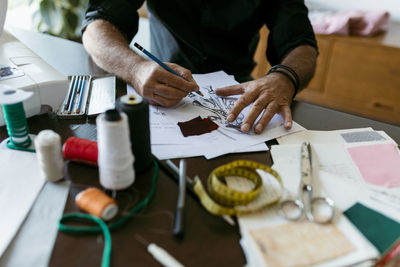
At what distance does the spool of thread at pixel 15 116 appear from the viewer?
61 centimetres

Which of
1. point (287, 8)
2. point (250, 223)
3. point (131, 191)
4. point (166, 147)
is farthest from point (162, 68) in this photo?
point (287, 8)

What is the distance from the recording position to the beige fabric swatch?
453mm

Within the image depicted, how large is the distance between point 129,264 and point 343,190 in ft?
1.28

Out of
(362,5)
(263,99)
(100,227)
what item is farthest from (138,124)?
(362,5)

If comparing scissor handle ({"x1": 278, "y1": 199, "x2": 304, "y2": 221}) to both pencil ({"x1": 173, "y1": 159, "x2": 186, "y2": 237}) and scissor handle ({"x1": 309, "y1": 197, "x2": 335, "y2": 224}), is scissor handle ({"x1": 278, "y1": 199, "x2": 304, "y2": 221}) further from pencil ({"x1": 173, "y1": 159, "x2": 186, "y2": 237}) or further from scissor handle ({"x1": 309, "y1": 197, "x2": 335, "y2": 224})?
pencil ({"x1": 173, "y1": 159, "x2": 186, "y2": 237})

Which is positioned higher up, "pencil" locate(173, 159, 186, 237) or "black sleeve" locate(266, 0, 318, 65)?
"black sleeve" locate(266, 0, 318, 65)

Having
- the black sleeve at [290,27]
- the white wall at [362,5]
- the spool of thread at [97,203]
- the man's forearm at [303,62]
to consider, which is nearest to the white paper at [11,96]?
the spool of thread at [97,203]

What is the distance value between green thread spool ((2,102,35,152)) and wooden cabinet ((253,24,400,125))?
2.03 metres

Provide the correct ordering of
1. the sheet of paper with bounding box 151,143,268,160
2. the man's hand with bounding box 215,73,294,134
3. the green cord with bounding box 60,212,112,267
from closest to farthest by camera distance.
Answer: the green cord with bounding box 60,212,112,267
the sheet of paper with bounding box 151,143,268,160
the man's hand with bounding box 215,73,294,134

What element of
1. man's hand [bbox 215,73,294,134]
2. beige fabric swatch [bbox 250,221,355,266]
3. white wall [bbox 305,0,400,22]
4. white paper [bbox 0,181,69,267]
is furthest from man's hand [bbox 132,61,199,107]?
white wall [bbox 305,0,400,22]

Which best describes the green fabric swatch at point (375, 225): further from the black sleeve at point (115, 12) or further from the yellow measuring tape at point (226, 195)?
the black sleeve at point (115, 12)

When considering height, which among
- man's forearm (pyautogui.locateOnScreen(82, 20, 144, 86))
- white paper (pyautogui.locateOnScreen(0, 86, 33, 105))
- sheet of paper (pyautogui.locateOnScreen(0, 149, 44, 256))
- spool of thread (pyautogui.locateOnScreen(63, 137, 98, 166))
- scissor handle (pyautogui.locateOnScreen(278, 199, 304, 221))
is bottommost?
sheet of paper (pyautogui.locateOnScreen(0, 149, 44, 256))

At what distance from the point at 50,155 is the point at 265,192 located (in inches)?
14.9

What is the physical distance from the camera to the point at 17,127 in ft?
2.11
